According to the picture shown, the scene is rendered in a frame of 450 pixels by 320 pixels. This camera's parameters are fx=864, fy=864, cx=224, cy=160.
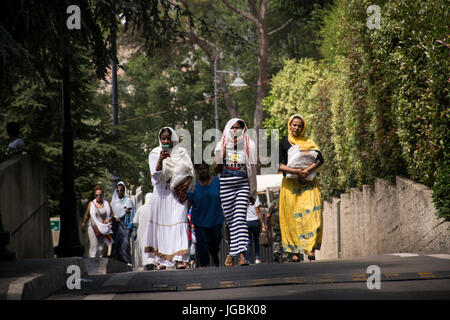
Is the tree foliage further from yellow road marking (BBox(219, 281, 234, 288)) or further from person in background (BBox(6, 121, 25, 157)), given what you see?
person in background (BBox(6, 121, 25, 157))

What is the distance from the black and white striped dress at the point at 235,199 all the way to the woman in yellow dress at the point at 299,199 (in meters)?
0.78

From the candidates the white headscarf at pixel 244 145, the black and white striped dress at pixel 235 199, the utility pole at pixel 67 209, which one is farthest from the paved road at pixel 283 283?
the utility pole at pixel 67 209

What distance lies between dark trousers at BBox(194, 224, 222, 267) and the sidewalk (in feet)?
8.85

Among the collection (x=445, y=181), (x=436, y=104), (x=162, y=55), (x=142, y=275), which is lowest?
(x=142, y=275)

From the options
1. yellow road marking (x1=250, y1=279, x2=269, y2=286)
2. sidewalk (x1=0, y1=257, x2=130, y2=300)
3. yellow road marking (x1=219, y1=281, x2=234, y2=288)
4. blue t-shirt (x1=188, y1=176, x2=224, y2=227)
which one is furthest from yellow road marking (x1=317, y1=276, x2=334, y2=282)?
blue t-shirt (x1=188, y1=176, x2=224, y2=227)

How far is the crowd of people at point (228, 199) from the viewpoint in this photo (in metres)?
11.4

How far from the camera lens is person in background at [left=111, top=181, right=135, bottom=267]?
1905cm

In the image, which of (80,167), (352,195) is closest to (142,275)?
(352,195)

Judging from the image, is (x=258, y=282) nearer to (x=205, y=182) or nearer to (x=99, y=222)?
(x=205, y=182)

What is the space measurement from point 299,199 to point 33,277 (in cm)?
544

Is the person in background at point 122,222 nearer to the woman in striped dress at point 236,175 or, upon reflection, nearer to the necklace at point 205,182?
the necklace at point 205,182
